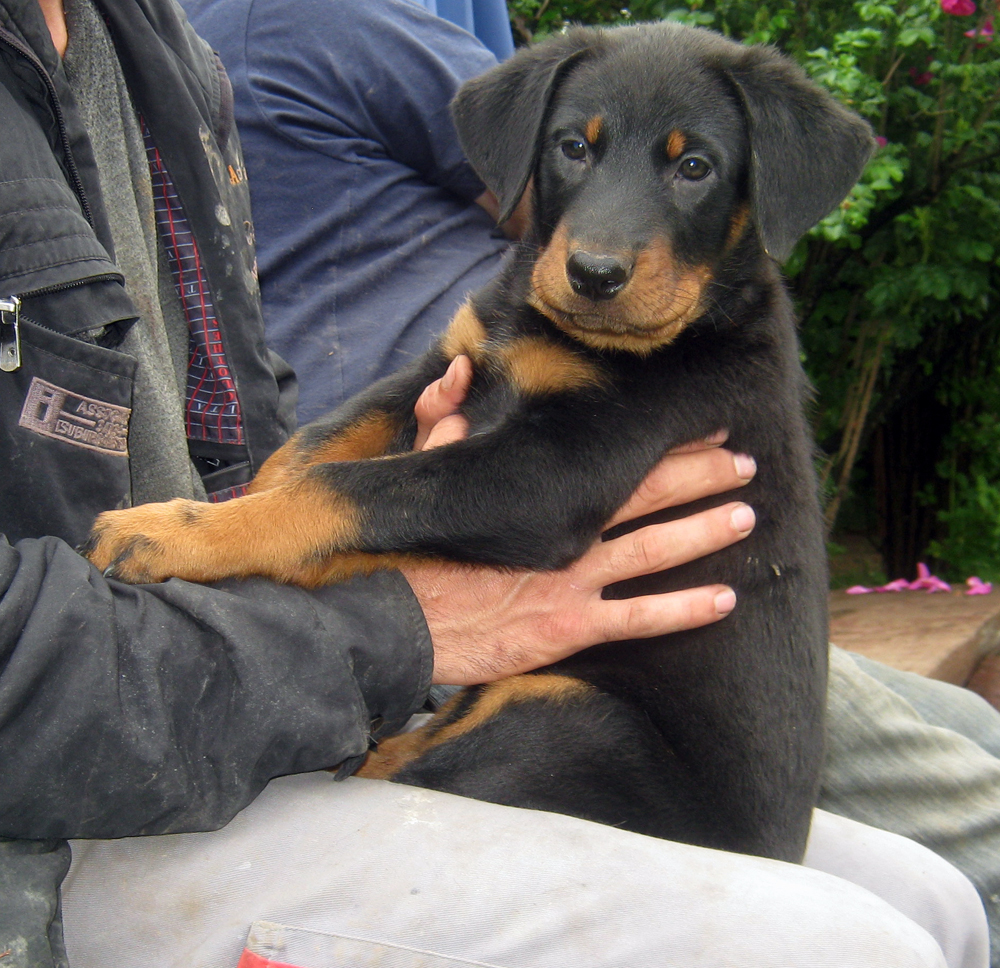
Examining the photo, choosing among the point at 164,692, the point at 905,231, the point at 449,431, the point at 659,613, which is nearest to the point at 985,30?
the point at 905,231

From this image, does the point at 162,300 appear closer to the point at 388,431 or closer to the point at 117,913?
the point at 388,431

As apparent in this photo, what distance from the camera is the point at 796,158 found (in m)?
1.99

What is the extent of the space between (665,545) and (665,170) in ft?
2.43

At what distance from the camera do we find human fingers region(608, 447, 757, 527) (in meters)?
1.94

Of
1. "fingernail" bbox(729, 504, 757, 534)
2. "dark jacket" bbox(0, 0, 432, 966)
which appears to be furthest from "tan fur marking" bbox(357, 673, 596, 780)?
"fingernail" bbox(729, 504, 757, 534)

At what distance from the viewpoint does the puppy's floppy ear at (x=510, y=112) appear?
7.05 feet

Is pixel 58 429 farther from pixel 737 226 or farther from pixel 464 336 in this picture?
pixel 737 226

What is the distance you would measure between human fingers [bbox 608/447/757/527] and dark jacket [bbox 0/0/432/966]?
54 centimetres

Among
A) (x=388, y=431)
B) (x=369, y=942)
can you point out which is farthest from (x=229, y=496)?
(x=369, y=942)

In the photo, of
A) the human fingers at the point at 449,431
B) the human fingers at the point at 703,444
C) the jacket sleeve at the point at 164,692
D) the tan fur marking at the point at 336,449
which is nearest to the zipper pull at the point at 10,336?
the jacket sleeve at the point at 164,692

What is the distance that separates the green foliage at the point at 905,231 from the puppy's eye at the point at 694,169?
163 centimetres

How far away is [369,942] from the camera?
1.28 metres

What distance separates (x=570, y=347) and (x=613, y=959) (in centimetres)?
118

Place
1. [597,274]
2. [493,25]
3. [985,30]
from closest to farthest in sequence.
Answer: [597,274]
[493,25]
[985,30]
